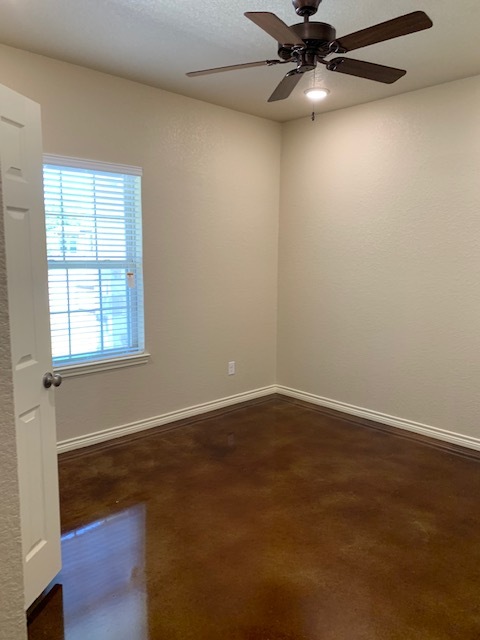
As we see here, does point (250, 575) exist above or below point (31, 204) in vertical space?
below

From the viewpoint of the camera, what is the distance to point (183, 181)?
12.7 ft

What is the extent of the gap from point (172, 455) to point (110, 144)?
2324mm

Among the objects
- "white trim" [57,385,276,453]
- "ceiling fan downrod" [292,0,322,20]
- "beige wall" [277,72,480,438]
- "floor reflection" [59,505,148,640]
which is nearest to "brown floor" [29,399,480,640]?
"floor reflection" [59,505,148,640]

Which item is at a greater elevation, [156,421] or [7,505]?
[7,505]

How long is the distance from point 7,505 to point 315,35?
2.09 m

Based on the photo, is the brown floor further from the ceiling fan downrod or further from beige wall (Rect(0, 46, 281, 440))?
the ceiling fan downrod

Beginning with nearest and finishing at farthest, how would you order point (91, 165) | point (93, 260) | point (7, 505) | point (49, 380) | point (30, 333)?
point (7, 505)
point (30, 333)
point (49, 380)
point (91, 165)
point (93, 260)

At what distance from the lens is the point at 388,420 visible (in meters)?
4.00

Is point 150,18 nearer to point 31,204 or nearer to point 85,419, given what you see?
point 31,204

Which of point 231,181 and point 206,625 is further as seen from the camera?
point 231,181

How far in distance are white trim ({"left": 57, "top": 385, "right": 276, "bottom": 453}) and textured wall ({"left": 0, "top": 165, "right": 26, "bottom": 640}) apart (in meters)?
2.58

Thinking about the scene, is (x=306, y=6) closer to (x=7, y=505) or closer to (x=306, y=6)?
(x=306, y=6)

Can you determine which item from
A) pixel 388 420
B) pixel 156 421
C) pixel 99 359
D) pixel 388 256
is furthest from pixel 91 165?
pixel 388 420

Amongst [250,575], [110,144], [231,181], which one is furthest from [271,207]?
[250,575]
